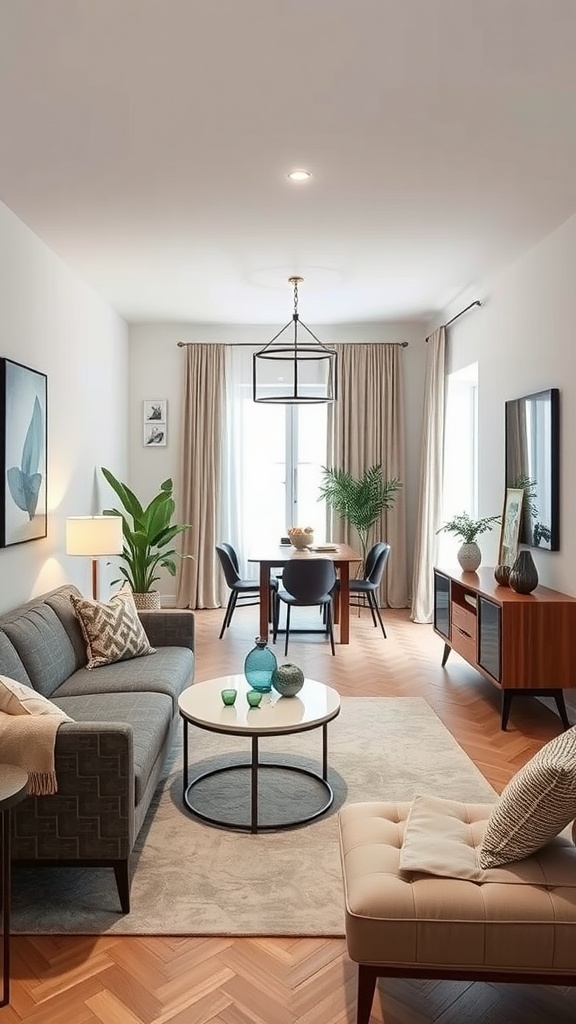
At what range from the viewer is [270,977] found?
2117 mm

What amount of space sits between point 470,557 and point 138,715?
9.60 feet

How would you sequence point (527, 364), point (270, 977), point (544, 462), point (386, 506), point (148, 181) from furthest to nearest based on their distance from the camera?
point (386, 506) → point (527, 364) → point (544, 462) → point (148, 181) → point (270, 977)

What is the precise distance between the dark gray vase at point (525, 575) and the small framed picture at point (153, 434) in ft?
14.5

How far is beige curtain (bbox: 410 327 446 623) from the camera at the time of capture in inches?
278

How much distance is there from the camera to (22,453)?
4.27 m

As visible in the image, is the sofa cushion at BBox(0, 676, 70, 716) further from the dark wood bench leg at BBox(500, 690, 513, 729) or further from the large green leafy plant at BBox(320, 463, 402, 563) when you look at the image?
the large green leafy plant at BBox(320, 463, 402, 563)

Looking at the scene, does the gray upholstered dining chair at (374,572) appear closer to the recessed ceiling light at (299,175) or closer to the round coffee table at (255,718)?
the round coffee table at (255,718)

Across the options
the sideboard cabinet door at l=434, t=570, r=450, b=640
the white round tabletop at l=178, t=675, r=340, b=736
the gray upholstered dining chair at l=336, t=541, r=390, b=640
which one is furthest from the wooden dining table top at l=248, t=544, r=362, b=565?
the white round tabletop at l=178, t=675, r=340, b=736

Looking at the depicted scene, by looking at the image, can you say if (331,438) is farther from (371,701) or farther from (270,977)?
(270,977)

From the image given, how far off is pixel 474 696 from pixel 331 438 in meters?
3.67

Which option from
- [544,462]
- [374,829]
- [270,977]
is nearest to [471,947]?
[374,829]

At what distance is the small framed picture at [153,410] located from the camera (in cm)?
777

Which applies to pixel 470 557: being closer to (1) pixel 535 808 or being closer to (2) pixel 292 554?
(2) pixel 292 554

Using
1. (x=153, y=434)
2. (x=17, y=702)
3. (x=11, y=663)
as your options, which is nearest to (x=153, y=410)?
(x=153, y=434)
